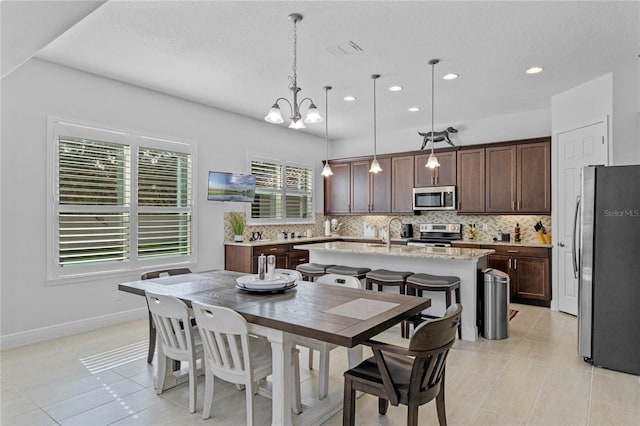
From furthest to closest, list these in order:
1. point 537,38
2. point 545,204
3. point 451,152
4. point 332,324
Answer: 1. point 451,152
2. point 545,204
3. point 537,38
4. point 332,324

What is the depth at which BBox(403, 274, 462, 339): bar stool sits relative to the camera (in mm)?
3858

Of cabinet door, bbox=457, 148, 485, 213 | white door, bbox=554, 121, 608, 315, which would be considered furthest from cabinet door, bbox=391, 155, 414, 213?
white door, bbox=554, 121, 608, 315

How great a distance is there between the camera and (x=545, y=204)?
5.48 meters

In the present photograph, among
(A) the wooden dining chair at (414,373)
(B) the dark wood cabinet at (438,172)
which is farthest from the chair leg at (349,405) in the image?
(B) the dark wood cabinet at (438,172)

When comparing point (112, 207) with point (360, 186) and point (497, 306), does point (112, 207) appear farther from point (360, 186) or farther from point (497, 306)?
point (497, 306)

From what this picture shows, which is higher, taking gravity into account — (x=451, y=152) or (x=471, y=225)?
(x=451, y=152)

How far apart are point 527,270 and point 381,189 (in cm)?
288

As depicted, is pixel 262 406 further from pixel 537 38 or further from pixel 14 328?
→ pixel 537 38

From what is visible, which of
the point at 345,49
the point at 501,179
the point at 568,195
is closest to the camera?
the point at 345,49

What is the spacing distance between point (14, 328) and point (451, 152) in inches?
251

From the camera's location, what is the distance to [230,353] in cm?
240

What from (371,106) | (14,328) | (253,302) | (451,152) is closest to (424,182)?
(451,152)

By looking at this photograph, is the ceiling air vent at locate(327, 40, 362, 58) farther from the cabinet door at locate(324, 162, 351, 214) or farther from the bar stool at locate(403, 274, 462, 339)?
the cabinet door at locate(324, 162, 351, 214)

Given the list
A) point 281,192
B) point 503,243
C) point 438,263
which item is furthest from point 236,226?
point 503,243
